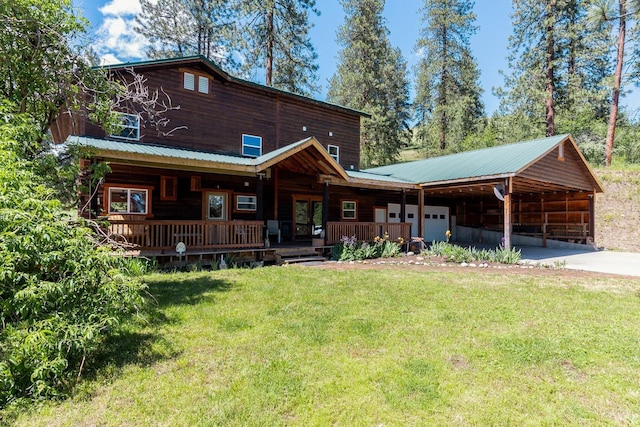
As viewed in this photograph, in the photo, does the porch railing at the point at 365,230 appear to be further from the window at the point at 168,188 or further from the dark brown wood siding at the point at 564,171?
the window at the point at 168,188

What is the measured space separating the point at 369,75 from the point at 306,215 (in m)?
19.3

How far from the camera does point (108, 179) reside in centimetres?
1079

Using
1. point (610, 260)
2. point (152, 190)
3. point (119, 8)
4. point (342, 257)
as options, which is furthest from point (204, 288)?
point (119, 8)

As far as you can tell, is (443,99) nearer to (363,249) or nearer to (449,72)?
(449,72)

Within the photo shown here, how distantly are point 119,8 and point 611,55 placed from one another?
32888mm

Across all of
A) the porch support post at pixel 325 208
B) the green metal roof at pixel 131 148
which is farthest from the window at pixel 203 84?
the porch support post at pixel 325 208

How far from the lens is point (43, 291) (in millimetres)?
2951

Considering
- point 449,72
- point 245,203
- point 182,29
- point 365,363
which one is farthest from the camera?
point 449,72

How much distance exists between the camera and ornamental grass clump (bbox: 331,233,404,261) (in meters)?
11.5

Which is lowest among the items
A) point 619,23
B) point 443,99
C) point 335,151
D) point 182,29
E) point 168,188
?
point 168,188

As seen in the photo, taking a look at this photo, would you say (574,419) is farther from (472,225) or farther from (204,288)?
(472,225)

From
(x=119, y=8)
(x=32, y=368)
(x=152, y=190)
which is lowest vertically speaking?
(x=32, y=368)

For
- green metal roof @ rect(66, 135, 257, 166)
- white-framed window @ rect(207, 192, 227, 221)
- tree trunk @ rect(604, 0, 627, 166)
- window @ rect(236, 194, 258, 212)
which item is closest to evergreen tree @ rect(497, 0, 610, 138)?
tree trunk @ rect(604, 0, 627, 166)

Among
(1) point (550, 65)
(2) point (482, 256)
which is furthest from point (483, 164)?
(1) point (550, 65)
